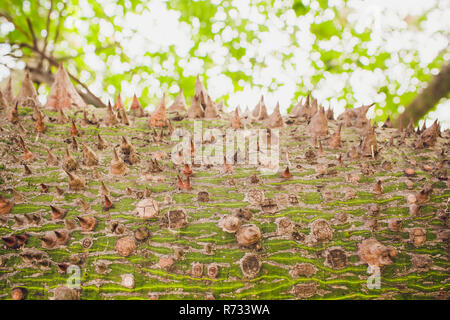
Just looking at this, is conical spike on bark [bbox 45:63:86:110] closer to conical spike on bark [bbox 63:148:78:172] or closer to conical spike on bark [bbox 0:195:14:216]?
conical spike on bark [bbox 63:148:78:172]

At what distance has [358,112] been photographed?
2.70 metres

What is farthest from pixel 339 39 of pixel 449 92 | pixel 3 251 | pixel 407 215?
pixel 3 251

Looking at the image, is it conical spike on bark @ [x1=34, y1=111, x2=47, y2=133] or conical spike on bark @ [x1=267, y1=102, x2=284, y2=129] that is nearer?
conical spike on bark @ [x1=34, y1=111, x2=47, y2=133]

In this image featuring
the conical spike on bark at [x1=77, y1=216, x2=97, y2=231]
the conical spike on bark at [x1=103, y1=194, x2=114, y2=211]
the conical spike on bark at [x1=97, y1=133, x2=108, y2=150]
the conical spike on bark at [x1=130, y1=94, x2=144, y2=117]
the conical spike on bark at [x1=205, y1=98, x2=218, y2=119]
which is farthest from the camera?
the conical spike on bark at [x1=130, y1=94, x2=144, y2=117]

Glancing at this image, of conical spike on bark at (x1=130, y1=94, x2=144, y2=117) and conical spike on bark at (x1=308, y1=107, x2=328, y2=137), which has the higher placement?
conical spike on bark at (x1=130, y1=94, x2=144, y2=117)

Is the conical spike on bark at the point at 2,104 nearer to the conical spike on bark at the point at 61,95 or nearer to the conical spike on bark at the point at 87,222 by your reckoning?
the conical spike on bark at the point at 61,95

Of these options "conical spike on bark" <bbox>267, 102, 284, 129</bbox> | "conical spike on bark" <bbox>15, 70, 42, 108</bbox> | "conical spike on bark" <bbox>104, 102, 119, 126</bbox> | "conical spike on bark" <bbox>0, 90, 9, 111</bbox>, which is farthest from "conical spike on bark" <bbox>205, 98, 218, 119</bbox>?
"conical spike on bark" <bbox>0, 90, 9, 111</bbox>

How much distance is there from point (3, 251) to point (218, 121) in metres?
1.87

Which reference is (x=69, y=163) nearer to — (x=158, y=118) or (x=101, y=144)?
(x=101, y=144)

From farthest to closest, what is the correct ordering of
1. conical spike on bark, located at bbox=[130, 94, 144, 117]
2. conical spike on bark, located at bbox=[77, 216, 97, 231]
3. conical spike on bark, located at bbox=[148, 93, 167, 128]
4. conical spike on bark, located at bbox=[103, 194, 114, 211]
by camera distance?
conical spike on bark, located at bbox=[130, 94, 144, 117], conical spike on bark, located at bbox=[148, 93, 167, 128], conical spike on bark, located at bbox=[103, 194, 114, 211], conical spike on bark, located at bbox=[77, 216, 97, 231]

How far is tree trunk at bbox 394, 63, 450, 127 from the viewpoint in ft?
13.5

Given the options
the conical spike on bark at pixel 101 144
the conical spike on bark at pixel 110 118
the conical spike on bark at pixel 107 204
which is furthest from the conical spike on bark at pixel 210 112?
the conical spike on bark at pixel 107 204

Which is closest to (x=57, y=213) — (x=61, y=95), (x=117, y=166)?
(x=117, y=166)
